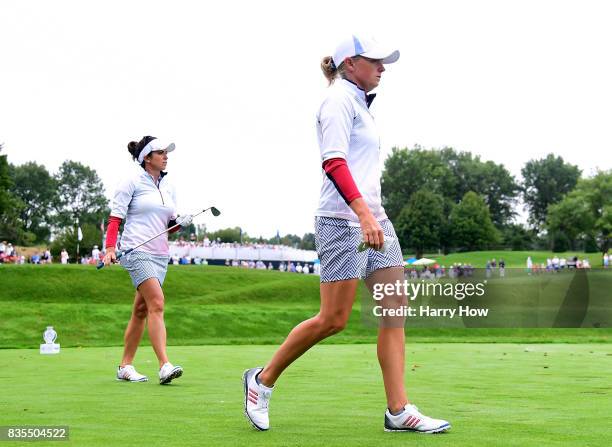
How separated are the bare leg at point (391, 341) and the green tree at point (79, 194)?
174506 millimetres

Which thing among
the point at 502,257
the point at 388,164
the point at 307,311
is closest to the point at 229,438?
the point at 307,311

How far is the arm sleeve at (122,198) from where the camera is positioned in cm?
1042

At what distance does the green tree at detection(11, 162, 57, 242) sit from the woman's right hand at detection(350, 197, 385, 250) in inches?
6669

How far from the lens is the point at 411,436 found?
18.7 ft

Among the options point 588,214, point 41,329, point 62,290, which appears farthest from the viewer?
point 588,214

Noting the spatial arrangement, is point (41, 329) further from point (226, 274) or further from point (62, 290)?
point (226, 274)

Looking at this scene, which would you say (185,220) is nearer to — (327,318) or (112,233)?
(112,233)

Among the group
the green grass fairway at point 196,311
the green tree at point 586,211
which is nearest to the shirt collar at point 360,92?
the green grass fairway at point 196,311

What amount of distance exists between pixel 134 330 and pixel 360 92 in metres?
5.30

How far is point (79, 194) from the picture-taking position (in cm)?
18575

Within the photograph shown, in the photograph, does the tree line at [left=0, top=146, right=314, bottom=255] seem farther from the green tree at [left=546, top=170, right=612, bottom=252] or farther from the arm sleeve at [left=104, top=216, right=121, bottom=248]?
the arm sleeve at [left=104, top=216, right=121, bottom=248]

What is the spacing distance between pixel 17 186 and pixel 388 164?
66827mm

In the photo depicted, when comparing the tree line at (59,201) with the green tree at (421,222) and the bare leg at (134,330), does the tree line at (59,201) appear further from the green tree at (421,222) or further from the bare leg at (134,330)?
A: the bare leg at (134,330)

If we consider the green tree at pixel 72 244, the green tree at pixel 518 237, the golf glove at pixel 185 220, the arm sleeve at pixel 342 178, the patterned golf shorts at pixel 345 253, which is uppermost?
the green tree at pixel 518 237
